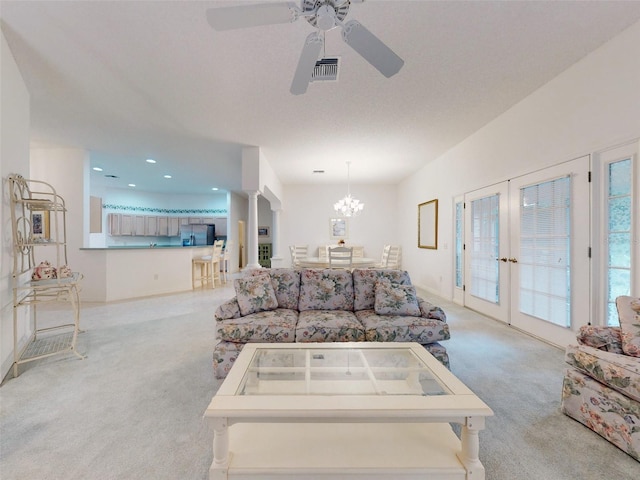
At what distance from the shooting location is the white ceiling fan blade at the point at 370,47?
4.83 feet

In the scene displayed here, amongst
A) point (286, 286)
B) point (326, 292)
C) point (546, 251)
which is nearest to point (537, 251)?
point (546, 251)

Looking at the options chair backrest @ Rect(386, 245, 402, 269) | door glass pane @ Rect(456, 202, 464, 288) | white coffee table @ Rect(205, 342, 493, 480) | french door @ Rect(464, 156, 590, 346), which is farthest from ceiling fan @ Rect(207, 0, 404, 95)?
chair backrest @ Rect(386, 245, 402, 269)

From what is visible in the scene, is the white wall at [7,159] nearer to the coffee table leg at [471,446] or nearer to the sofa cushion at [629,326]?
the coffee table leg at [471,446]

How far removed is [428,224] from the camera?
233 inches

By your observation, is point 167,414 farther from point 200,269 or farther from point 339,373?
point 200,269

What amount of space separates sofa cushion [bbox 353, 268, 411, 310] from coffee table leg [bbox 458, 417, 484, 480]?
1.59 meters

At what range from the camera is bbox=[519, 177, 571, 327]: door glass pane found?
9.16 ft

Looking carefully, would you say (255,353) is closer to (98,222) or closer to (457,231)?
(457,231)

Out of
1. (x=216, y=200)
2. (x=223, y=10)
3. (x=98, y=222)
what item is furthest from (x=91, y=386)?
(x=216, y=200)

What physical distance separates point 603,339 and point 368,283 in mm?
1651

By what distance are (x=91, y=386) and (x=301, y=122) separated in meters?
3.41

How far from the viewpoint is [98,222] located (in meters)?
7.78

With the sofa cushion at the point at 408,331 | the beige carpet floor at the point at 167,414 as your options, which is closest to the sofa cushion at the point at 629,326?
the beige carpet floor at the point at 167,414

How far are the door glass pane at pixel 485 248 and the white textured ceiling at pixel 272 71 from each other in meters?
1.13
